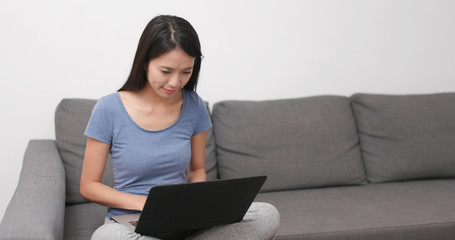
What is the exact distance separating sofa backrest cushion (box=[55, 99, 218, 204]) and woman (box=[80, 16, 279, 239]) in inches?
21.5

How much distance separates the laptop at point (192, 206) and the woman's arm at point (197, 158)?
14.7 inches

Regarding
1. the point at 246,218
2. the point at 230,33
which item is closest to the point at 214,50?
the point at 230,33

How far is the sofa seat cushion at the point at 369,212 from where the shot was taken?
74.6 inches

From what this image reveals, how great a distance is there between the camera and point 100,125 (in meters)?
1.62

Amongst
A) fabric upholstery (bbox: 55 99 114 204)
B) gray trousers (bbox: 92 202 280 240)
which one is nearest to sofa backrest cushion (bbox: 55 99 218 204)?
fabric upholstery (bbox: 55 99 114 204)

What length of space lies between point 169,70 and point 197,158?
1.32 feet

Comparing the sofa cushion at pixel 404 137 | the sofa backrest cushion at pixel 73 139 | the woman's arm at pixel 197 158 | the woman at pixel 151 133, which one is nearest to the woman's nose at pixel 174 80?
the woman at pixel 151 133

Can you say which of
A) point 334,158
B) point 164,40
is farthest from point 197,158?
point 334,158

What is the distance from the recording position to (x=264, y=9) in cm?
264

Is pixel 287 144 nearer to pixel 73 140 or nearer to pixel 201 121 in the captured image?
pixel 201 121

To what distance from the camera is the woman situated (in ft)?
5.14

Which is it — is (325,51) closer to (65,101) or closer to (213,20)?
(213,20)

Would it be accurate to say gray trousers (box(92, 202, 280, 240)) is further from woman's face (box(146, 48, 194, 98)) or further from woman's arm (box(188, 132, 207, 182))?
woman's face (box(146, 48, 194, 98))

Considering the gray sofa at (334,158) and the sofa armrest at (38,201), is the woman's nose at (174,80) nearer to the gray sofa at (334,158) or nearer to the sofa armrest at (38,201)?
the sofa armrest at (38,201)
